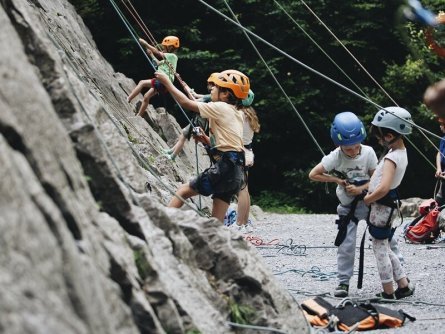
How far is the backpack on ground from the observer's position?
18.6 feet

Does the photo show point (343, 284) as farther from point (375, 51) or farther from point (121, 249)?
point (375, 51)

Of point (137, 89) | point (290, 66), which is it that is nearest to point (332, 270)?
point (137, 89)

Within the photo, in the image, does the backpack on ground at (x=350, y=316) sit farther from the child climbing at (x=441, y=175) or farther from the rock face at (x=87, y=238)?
the child climbing at (x=441, y=175)

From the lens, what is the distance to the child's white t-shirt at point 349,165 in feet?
22.9

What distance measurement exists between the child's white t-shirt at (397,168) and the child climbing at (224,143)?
47.7 inches

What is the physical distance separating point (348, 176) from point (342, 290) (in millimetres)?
882

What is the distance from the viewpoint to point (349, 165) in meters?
7.00

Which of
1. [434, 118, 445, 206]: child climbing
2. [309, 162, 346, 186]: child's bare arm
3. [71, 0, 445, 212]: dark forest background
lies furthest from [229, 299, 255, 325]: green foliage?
[71, 0, 445, 212]: dark forest background

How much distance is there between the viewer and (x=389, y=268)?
22.0 ft

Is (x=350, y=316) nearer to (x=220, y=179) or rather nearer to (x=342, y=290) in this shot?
(x=342, y=290)

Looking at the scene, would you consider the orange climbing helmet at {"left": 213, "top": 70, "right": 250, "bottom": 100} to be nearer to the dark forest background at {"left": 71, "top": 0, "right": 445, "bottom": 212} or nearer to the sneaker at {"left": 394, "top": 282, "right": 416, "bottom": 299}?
the sneaker at {"left": 394, "top": 282, "right": 416, "bottom": 299}

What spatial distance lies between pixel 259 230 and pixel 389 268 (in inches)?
257

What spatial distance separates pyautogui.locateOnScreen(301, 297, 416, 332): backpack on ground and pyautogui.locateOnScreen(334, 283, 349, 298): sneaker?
850mm

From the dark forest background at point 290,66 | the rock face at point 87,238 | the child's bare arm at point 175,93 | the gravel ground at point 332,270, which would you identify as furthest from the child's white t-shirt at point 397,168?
the dark forest background at point 290,66
